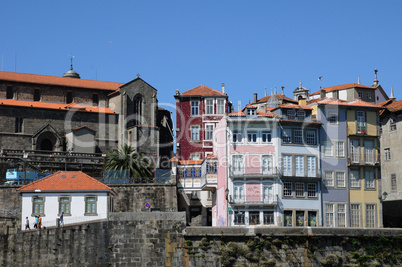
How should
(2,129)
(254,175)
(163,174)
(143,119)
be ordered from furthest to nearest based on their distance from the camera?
(143,119) → (2,129) → (163,174) → (254,175)

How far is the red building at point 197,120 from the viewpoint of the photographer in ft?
219

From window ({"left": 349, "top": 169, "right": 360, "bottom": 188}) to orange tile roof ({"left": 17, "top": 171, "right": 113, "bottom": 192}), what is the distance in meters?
19.6

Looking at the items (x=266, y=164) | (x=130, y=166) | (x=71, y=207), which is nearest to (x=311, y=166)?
(x=266, y=164)

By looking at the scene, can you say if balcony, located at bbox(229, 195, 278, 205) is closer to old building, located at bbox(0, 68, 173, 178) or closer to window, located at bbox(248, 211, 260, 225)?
window, located at bbox(248, 211, 260, 225)

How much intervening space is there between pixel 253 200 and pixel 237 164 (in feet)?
10.5

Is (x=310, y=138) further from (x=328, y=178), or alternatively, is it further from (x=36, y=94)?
(x=36, y=94)

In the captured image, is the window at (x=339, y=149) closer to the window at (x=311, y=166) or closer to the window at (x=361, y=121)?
the window at (x=361, y=121)

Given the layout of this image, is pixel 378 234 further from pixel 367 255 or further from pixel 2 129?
pixel 2 129

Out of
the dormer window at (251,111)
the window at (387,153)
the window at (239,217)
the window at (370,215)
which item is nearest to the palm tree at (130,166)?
the window at (239,217)

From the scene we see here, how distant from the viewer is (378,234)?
46.2m

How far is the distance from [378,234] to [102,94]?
51.3 metres

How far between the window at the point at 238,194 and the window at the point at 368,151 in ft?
35.6

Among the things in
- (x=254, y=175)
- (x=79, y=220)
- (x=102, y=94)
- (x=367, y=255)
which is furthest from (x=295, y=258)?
(x=102, y=94)

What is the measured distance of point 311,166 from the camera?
56156 mm
